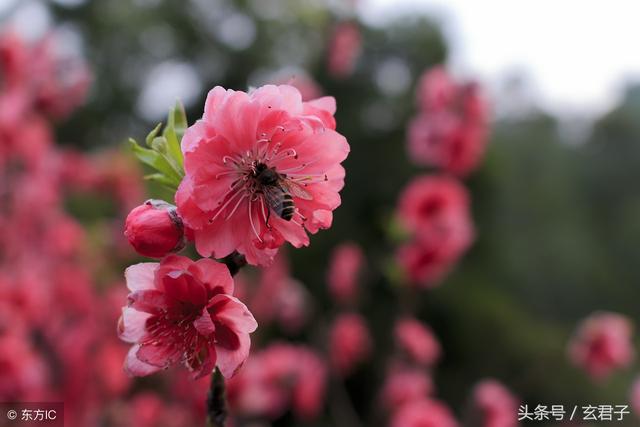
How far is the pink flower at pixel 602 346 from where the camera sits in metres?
2.29

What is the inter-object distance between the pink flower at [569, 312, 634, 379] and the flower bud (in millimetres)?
2031

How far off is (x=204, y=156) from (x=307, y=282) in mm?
4075

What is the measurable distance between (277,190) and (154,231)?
0.16m

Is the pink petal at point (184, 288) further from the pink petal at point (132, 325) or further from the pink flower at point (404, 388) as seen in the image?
the pink flower at point (404, 388)

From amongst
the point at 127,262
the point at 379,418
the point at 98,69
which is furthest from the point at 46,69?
the point at 98,69

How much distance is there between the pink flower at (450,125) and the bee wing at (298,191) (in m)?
1.77

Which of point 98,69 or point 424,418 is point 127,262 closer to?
point 424,418

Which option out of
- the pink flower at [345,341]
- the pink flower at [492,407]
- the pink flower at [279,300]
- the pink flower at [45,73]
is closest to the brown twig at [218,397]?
the pink flower at [492,407]

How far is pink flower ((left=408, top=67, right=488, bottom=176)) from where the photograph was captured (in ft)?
8.01

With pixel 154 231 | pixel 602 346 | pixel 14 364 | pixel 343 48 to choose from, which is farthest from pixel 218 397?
pixel 343 48

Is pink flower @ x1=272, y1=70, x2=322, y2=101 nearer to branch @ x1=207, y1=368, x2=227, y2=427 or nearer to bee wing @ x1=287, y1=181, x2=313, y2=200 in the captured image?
bee wing @ x1=287, y1=181, x2=313, y2=200

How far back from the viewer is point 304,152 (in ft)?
2.51

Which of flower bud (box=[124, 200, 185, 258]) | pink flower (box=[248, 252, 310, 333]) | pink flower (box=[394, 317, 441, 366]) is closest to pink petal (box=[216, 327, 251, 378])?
flower bud (box=[124, 200, 185, 258])

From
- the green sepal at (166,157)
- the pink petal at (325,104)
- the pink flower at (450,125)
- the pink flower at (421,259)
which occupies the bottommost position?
the green sepal at (166,157)
